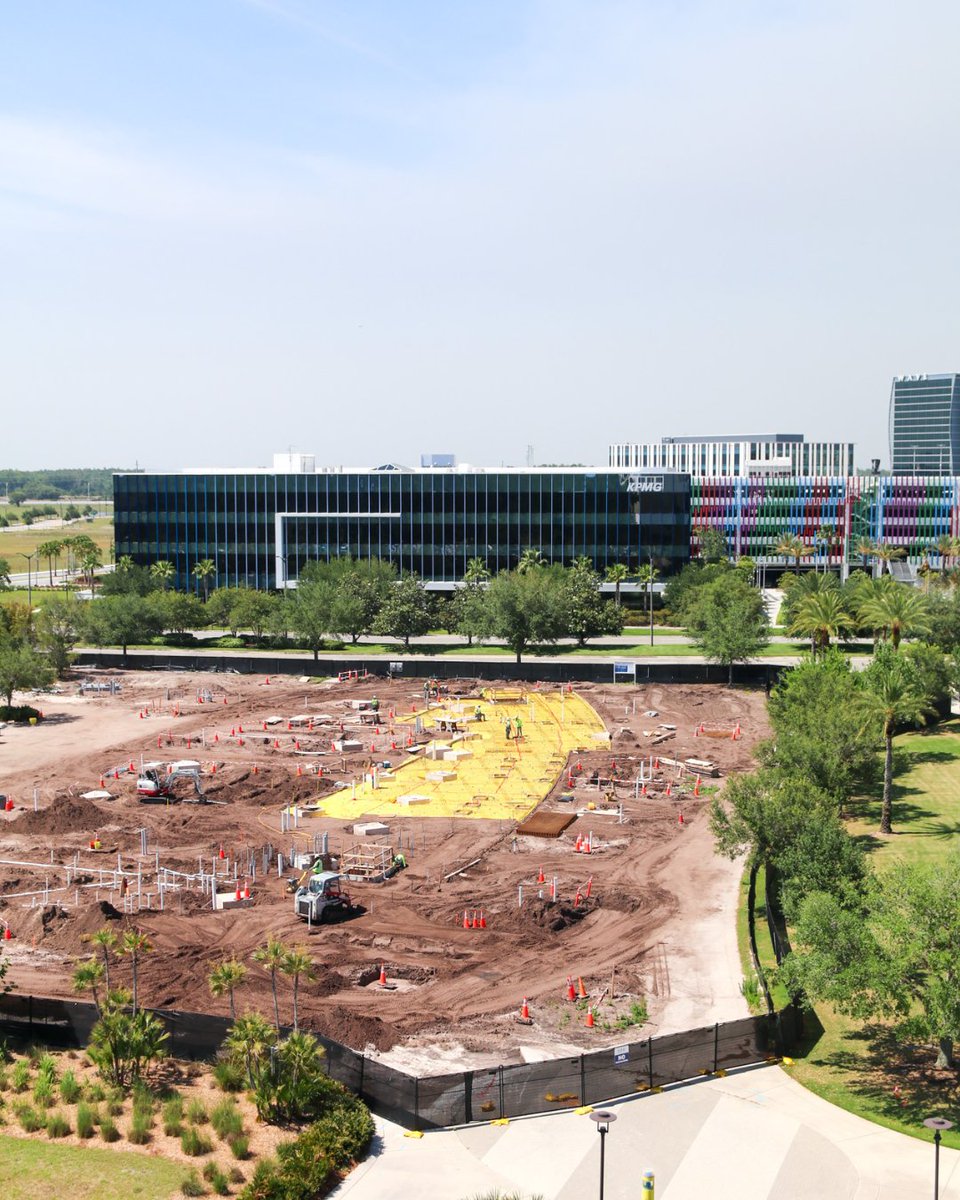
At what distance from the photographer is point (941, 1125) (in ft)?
79.2

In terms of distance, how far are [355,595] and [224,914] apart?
285ft

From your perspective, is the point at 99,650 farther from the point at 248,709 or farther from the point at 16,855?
the point at 16,855

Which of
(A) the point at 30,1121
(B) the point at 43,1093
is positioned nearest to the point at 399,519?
(B) the point at 43,1093

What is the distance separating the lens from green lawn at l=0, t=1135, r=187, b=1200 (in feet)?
93.5

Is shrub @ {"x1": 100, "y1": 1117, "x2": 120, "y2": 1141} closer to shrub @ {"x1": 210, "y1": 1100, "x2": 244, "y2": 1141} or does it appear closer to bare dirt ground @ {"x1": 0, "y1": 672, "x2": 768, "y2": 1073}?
shrub @ {"x1": 210, "y1": 1100, "x2": 244, "y2": 1141}

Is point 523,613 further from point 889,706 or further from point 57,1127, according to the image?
point 57,1127

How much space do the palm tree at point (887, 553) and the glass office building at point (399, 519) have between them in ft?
116

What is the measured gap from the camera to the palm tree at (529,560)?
143 metres

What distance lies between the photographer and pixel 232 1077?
110ft

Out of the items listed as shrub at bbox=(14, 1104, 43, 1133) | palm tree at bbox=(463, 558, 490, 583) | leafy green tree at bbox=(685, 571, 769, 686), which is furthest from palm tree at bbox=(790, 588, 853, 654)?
shrub at bbox=(14, 1104, 43, 1133)

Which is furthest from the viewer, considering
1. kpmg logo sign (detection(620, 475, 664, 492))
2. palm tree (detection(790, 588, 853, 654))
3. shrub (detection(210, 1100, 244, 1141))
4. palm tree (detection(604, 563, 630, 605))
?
kpmg logo sign (detection(620, 475, 664, 492))

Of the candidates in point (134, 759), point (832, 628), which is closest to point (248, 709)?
point (134, 759)

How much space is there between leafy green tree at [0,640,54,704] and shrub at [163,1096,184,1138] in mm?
69727

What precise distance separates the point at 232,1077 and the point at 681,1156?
12538 mm
